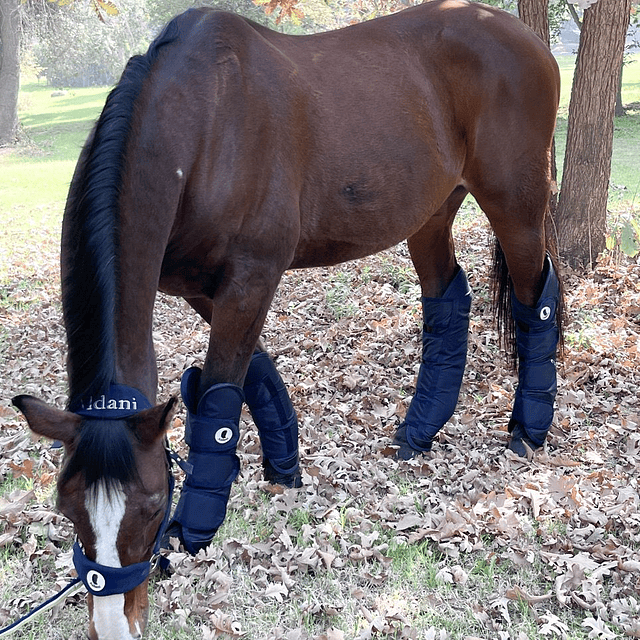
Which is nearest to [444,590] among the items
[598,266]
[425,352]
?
[425,352]

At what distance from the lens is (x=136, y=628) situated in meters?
1.99

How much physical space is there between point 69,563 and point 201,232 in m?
1.61

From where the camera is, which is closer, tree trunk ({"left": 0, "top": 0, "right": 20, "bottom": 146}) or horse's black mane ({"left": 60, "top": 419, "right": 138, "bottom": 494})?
horse's black mane ({"left": 60, "top": 419, "right": 138, "bottom": 494})

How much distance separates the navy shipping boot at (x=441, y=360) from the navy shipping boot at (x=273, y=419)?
707 mm

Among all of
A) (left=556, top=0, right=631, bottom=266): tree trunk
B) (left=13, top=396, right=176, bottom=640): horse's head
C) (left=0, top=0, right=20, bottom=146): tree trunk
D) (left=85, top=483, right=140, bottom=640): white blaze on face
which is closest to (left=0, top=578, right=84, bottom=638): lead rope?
(left=13, top=396, right=176, bottom=640): horse's head

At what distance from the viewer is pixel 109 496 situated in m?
1.83

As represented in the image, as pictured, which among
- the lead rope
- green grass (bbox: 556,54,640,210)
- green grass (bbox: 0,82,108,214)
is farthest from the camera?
green grass (bbox: 0,82,108,214)

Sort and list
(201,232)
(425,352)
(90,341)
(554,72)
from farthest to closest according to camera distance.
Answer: (425,352)
(554,72)
(201,232)
(90,341)

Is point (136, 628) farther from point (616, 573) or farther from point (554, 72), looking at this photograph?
point (554, 72)

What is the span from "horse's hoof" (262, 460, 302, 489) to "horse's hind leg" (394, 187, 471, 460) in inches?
24.9

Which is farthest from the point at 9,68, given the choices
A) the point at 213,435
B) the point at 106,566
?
the point at 106,566

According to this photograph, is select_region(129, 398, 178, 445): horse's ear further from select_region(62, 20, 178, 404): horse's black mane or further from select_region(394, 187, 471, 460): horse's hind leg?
select_region(394, 187, 471, 460): horse's hind leg

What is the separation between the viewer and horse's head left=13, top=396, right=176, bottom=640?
184cm

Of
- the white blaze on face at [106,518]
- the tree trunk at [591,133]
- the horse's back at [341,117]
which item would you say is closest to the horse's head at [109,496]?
the white blaze on face at [106,518]
